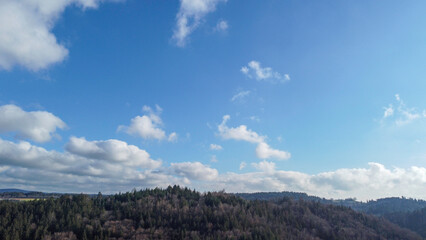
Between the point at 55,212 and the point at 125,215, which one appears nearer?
the point at 55,212

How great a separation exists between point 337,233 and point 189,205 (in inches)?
3672

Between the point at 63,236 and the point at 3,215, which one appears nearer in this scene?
the point at 63,236

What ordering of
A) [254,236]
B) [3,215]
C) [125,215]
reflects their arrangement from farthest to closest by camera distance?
[125,215] < [3,215] < [254,236]

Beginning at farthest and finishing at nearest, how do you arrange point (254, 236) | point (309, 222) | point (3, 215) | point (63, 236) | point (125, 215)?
Answer: point (309, 222)
point (125, 215)
point (3, 215)
point (254, 236)
point (63, 236)

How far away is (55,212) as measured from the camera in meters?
158

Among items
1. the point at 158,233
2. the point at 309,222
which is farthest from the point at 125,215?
the point at 309,222

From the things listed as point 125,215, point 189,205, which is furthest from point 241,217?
point 125,215

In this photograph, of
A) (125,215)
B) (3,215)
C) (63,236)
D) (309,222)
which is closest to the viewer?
(63,236)

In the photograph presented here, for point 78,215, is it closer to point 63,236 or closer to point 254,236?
point 63,236

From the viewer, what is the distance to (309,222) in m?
196

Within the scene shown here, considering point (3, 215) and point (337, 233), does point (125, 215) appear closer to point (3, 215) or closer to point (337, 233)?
point (3, 215)

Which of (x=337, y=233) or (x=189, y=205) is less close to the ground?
(x=189, y=205)

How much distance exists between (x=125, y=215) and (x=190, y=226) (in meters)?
40.0

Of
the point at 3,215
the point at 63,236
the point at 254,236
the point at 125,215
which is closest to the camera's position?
the point at 63,236
